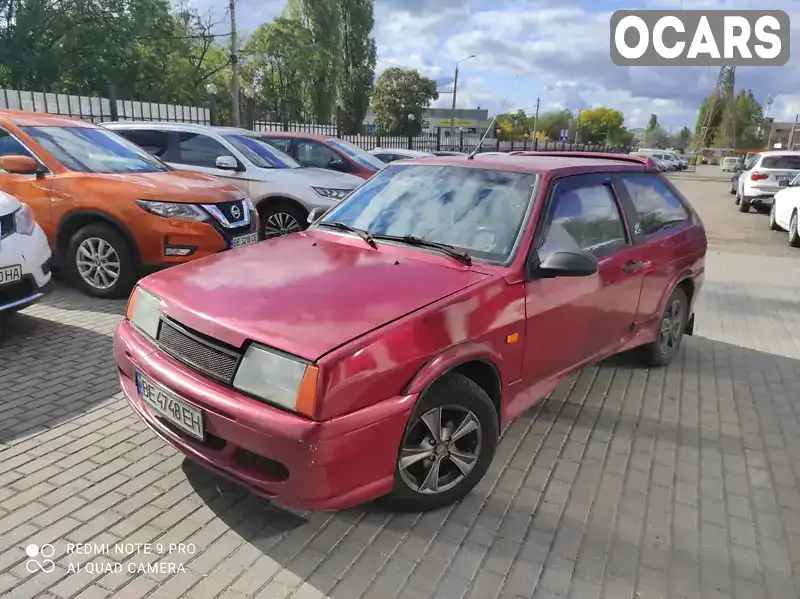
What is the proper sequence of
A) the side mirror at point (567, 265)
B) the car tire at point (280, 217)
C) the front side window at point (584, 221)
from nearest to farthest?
the side mirror at point (567, 265)
the front side window at point (584, 221)
the car tire at point (280, 217)

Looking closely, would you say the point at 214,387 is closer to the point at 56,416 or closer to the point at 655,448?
the point at 56,416

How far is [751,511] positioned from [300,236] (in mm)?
2918

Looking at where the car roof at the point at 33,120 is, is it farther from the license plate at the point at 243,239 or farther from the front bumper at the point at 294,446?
the front bumper at the point at 294,446

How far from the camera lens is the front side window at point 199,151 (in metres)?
8.40

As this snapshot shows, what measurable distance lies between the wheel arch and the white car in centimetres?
83

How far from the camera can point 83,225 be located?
602cm

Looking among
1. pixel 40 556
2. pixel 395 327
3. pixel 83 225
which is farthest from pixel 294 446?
pixel 83 225

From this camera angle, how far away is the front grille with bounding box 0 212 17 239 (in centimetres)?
457

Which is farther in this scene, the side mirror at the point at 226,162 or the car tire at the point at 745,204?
the car tire at the point at 745,204

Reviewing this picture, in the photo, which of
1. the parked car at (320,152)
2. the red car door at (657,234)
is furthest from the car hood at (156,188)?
the parked car at (320,152)

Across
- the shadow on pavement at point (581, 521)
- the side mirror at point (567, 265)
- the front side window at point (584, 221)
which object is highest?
the front side window at point (584, 221)

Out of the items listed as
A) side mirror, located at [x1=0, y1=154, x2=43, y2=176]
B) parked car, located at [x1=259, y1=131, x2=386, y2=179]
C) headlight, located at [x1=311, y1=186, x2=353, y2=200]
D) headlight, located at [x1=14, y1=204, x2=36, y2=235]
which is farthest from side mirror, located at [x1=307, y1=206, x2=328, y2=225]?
parked car, located at [x1=259, y1=131, x2=386, y2=179]

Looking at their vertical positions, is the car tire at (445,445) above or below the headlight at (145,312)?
below

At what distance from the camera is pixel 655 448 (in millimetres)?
3658
